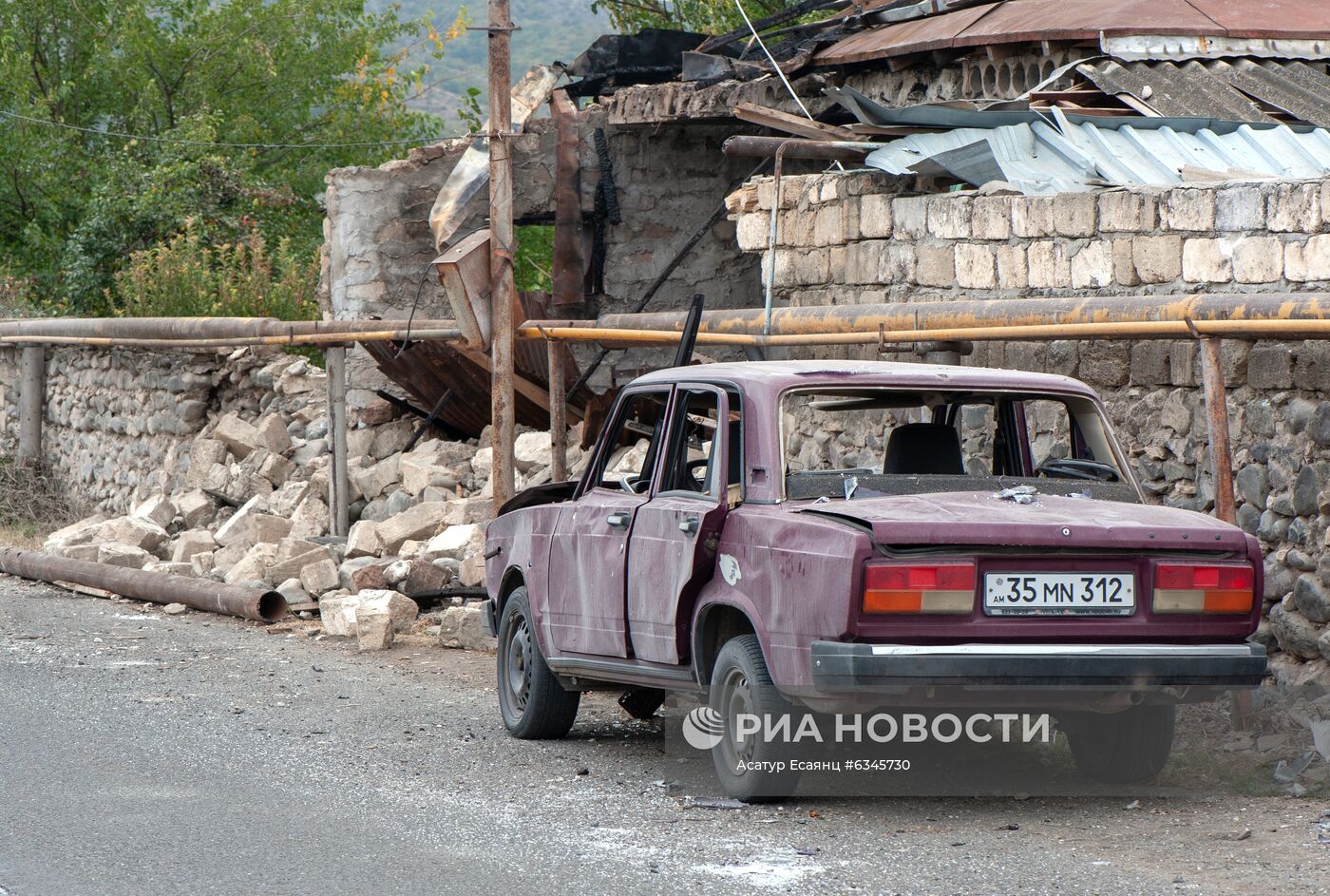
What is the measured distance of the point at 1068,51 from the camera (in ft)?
39.0

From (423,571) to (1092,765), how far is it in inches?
234

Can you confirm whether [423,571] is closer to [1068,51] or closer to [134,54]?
[1068,51]

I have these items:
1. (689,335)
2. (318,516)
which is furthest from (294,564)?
(689,335)

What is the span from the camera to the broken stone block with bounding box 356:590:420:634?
1031 cm

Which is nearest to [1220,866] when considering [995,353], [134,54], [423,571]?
[995,353]

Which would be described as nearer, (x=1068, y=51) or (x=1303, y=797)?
(x=1303, y=797)

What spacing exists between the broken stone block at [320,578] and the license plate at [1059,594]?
717cm

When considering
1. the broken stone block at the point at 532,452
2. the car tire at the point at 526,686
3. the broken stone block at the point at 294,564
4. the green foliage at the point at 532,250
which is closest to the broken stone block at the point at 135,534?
the broken stone block at the point at 294,564

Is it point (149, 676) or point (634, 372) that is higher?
point (634, 372)

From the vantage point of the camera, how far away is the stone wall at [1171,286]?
22.0 feet

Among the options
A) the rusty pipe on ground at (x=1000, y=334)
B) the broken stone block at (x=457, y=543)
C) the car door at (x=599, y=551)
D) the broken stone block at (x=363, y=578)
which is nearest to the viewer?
the rusty pipe on ground at (x=1000, y=334)

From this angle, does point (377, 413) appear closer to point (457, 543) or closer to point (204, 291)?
point (457, 543)

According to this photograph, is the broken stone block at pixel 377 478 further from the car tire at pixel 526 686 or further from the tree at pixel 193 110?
the tree at pixel 193 110

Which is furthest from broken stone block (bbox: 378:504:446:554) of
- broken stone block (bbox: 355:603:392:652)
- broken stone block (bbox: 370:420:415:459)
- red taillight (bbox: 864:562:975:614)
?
red taillight (bbox: 864:562:975:614)
